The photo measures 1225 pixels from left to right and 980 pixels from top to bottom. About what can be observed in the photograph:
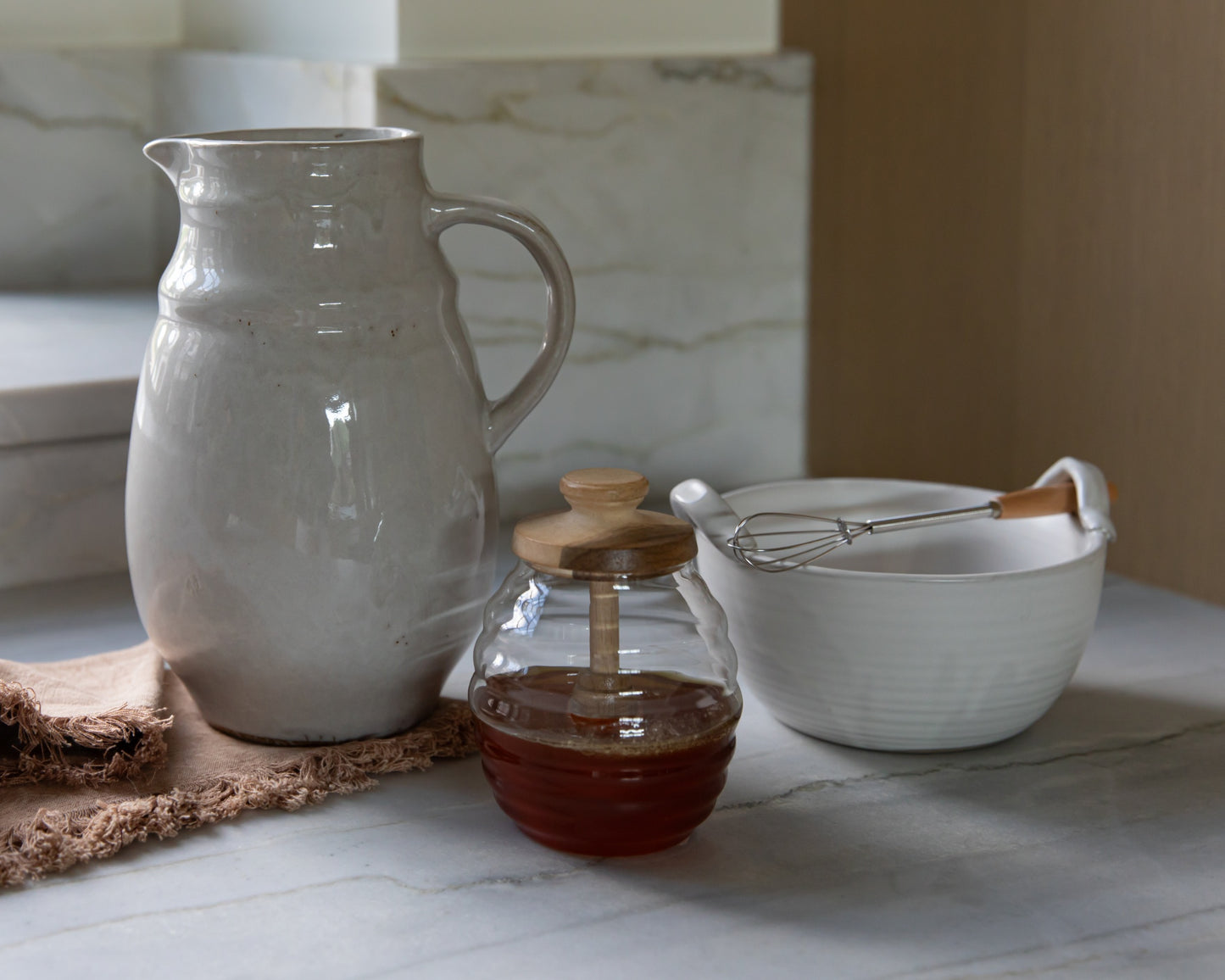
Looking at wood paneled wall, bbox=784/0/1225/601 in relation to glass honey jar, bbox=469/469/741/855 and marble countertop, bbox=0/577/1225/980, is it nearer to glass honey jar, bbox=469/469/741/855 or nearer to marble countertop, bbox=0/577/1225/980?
marble countertop, bbox=0/577/1225/980

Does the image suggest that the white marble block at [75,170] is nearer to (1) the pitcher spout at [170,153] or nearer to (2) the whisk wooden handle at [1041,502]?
(1) the pitcher spout at [170,153]

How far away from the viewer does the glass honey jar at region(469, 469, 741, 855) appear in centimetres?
49

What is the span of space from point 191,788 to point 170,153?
0.26 metres

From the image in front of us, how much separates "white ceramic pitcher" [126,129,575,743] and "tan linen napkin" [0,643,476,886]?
2 cm

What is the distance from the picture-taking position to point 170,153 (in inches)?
22.1

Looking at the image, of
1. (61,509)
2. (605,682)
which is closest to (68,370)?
(61,509)

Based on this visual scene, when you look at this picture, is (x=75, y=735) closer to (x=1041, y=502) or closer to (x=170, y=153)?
(x=170, y=153)

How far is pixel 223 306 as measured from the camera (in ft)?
1.79

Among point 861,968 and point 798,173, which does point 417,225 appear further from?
point 798,173

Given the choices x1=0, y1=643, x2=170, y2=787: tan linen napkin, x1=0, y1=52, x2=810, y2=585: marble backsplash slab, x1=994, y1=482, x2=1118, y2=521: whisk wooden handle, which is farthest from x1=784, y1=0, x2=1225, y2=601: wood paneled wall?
x1=0, y1=643, x2=170, y2=787: tan linen napkin

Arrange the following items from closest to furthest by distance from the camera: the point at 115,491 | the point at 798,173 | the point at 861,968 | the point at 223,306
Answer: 1. the point at 861,968
2. the point at 223,306
3. the point at 115,491
4. the point at 798,173

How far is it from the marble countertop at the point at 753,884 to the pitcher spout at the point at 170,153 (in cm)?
27

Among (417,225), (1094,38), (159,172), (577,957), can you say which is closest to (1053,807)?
(577,957)

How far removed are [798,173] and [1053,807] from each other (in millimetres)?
578
